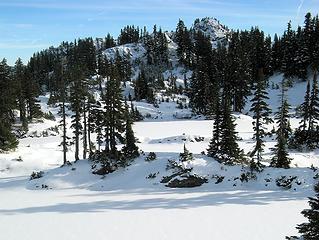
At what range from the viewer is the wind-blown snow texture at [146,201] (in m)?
19.1

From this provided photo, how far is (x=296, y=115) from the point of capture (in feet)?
251

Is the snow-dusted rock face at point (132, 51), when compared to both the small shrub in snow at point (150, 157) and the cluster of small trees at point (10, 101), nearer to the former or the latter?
the cluster of small trees at point (10, 101)

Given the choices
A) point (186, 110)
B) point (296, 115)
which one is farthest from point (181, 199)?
point (186, 110)

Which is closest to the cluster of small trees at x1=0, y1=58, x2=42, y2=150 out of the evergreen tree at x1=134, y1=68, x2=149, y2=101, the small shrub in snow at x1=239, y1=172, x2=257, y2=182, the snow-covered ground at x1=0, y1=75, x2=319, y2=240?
the snow-covered ground at x1=0, y1=75, x2=319, y2=240

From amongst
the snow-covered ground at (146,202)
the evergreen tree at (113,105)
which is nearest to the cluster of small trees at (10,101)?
the snow-covered ground at (146,202)

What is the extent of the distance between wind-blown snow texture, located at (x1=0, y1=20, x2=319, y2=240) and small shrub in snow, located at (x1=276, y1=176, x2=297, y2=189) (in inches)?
12.1

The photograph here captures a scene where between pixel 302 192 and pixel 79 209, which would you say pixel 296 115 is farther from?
pixel 79 209

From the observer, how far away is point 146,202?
2681 centimetres

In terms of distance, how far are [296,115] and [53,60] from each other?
13159 cm

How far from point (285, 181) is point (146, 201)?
12.0 m

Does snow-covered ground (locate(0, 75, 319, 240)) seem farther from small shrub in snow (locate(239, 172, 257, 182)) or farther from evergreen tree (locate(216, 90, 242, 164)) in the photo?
evergreen tree (locate(216, 90, 242, 164))

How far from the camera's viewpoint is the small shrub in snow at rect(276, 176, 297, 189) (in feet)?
99.1

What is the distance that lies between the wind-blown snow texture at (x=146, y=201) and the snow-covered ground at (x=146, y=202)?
0.16 feet

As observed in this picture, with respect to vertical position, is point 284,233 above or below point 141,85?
below
